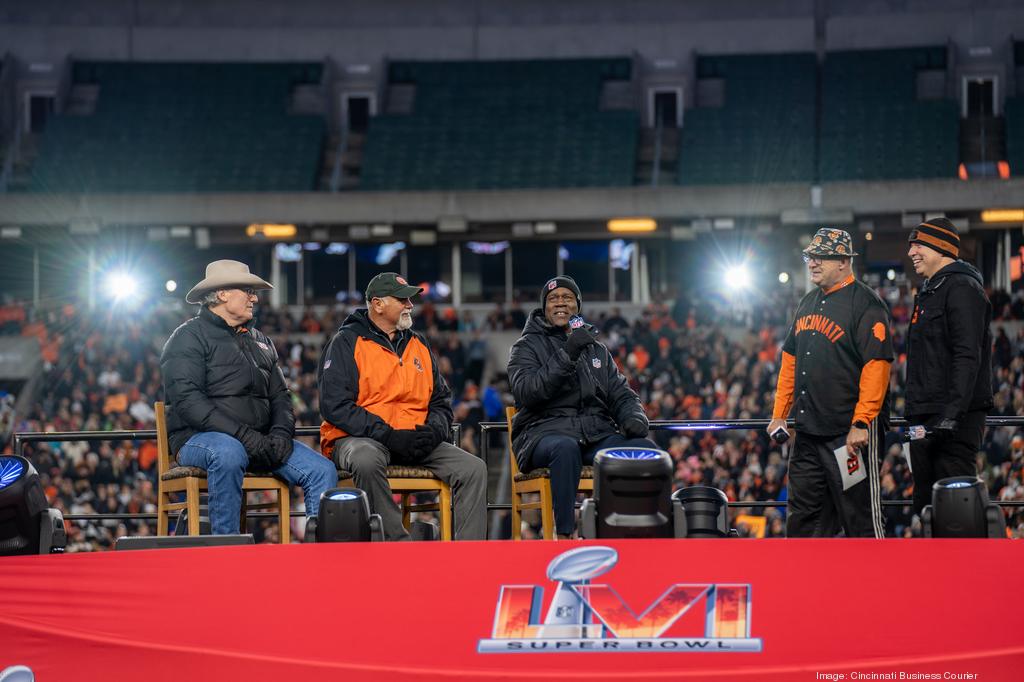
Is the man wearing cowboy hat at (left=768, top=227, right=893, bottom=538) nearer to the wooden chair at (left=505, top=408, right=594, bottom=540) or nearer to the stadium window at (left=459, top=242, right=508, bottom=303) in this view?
the wooden chair at (left=505, top=408, right=594, bottom=540)

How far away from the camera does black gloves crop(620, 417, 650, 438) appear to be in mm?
6254

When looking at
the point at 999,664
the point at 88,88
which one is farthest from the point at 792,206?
the point at 999,664

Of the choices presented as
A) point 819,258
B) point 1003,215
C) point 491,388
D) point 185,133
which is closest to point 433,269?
point 185,133

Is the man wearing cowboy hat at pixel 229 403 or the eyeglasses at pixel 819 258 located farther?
the eyeglasses at pixel 819 258

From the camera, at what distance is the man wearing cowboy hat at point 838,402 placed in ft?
18.9

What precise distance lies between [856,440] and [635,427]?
3.39 feet

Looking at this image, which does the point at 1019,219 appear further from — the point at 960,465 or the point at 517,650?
the point at 517,650

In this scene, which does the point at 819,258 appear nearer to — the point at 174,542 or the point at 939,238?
the point at 939,238

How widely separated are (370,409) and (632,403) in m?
1.22

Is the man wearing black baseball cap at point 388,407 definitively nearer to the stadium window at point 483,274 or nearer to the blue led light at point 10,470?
the blue led light at point 10,470

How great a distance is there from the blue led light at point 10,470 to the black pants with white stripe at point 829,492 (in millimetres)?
3131

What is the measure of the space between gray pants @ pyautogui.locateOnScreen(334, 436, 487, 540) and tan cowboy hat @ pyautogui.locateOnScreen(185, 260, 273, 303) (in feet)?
2.78

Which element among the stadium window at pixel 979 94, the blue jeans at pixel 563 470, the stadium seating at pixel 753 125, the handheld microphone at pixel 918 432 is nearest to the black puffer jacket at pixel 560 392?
the blue jeans at pixel 563 470

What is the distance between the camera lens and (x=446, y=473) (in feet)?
20.2
